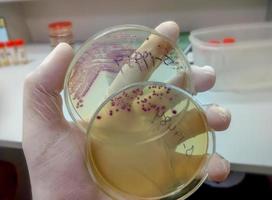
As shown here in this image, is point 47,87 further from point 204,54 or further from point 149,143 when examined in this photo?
point 204,54

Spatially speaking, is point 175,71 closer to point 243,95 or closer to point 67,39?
point 243,95

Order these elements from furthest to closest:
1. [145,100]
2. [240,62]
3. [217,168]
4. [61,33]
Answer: [61,33] → [240,62] → [217,168] → [145,100]

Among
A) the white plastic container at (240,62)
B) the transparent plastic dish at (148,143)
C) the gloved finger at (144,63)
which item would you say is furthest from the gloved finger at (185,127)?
the white plastic container at (240,62)

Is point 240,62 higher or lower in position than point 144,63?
lower

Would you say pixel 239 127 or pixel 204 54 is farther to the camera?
pixel 204 54

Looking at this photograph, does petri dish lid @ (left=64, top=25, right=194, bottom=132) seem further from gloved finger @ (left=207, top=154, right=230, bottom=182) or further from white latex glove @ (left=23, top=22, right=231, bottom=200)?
gloved finger @ (left=207, top=154, right=230, bottom=182)

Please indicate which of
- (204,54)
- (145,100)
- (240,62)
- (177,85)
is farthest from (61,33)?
(145,100)

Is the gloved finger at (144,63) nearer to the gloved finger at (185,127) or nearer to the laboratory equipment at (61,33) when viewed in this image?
the gloved finger at (185,127)
